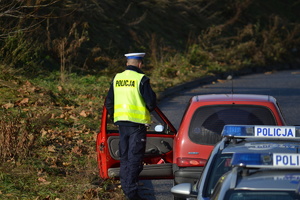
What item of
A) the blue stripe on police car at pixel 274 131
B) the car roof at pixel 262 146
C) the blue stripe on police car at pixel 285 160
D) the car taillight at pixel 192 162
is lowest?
the car taillight at pixel 192 162

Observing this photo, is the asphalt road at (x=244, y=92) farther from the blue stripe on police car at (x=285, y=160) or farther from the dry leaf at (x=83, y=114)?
the blue stripe on police car at (x=285, y=160)

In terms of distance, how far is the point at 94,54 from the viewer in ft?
73.2

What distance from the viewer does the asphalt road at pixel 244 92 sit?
31.3 feet

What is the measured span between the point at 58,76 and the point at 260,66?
12384 millimetres

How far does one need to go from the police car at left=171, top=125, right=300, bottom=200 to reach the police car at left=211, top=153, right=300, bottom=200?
0.81m

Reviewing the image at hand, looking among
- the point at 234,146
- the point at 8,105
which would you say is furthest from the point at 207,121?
the point at 8,105

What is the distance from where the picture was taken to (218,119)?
26.9 ft

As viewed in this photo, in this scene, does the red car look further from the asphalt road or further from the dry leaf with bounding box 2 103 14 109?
the dry leaf with bounding box 2 103 14 109

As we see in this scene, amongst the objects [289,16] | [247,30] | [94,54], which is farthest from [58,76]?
[289,16]

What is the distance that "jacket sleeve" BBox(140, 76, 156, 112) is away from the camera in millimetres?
8273

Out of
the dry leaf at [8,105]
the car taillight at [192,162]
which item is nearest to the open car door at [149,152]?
the car taillight at [192,162]

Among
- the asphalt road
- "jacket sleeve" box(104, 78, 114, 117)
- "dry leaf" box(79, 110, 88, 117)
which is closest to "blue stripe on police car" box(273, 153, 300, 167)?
"jacket sleeve" box(104, 78, 114, 117)

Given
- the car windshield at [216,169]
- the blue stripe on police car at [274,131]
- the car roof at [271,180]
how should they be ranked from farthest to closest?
the blue stripe on police car at [274,131], the car windshield at [216,169], the car roof at [271,180]

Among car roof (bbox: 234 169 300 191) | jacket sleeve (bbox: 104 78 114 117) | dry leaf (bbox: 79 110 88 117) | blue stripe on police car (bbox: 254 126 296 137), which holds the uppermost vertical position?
jacket sleeve (bbox: 104 78 114 117)
